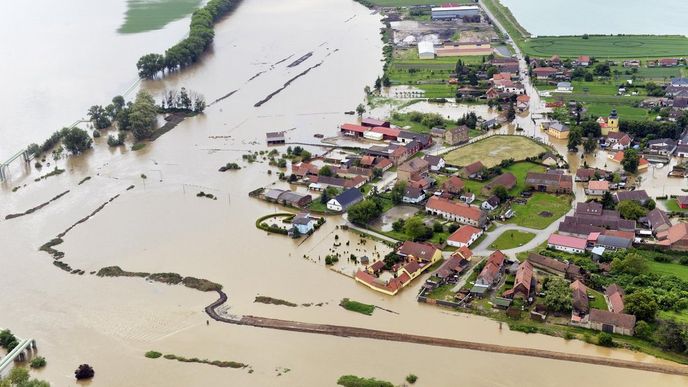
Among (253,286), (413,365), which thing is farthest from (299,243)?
(413,365)

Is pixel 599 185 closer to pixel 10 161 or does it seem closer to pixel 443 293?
pixel 443 293

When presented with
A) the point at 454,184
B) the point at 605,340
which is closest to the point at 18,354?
the point at 605,340

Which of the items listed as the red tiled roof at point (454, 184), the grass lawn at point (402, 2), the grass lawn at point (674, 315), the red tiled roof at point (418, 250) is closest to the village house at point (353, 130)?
the red tiled roof at point (454, 184)

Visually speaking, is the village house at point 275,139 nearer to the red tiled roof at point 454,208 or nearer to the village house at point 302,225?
the village house at point 302,225

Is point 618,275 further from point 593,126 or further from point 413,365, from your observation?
point 593,126

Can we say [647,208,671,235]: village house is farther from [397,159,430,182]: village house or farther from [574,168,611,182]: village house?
[397,159,430,182]: village house

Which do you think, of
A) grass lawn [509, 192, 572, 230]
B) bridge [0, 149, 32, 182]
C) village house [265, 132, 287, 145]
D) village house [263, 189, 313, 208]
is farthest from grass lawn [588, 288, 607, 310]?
bridge [0, 149, 32, 182]
